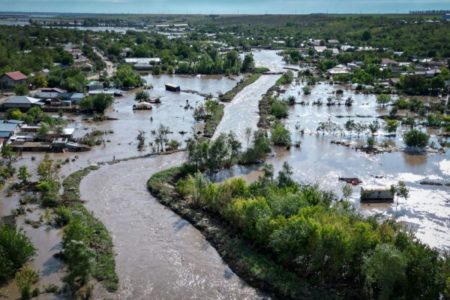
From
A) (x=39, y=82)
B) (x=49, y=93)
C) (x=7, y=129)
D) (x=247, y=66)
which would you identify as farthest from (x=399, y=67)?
(x=7, y=129)

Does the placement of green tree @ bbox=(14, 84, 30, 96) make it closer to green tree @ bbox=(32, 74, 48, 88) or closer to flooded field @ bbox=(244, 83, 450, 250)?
green tree @ bbox=(32, 74, 48, 88)

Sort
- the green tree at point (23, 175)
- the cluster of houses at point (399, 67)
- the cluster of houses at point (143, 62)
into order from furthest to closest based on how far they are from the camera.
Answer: the cluster of houses at point (143, 62), the cluster of houses at point (399, 67), the green tree at point (23, 175)

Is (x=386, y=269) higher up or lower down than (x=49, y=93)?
higher up

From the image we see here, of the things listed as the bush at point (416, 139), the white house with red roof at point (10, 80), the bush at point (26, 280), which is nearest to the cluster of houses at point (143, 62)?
the white house with red roof at point (10, 80)

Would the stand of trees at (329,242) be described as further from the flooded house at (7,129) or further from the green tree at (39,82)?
the green tree at (39,82)

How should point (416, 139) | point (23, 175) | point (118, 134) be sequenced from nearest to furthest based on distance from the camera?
point (23, 175) → point (416, 139) → point (118, 134)

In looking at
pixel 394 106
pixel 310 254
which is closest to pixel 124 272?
pixel 310 254

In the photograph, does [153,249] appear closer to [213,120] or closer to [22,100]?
[213,120]

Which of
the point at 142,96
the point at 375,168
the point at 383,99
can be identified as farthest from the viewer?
the point at 142,96

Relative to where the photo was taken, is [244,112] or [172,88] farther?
[172,88]
